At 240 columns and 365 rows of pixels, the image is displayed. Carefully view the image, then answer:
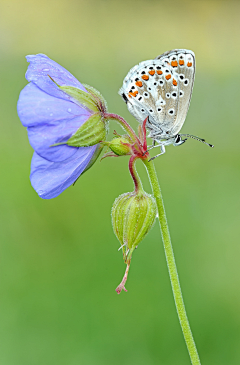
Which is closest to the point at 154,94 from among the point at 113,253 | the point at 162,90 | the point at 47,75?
the point at 162,90

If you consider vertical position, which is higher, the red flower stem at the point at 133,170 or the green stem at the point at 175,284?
the red flower stem at the point at 133,170

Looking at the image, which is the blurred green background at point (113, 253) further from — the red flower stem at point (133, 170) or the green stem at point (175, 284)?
the red flower stem at point (133, 170)

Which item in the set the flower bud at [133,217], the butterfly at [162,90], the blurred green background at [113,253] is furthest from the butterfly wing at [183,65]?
the blurred green background at [113,253]

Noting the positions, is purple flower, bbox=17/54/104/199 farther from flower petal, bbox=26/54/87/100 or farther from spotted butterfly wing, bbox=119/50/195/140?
spotted butterfly wing, bbox=119/50/195/140

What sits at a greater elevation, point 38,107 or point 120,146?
point 38,107

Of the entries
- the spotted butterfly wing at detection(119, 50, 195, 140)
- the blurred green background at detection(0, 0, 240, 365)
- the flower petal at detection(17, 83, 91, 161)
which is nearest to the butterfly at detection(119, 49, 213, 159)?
the spotted butterfly wing at detection(119, 50, 195, 140)

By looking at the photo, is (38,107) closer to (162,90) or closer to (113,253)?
(162,90)
